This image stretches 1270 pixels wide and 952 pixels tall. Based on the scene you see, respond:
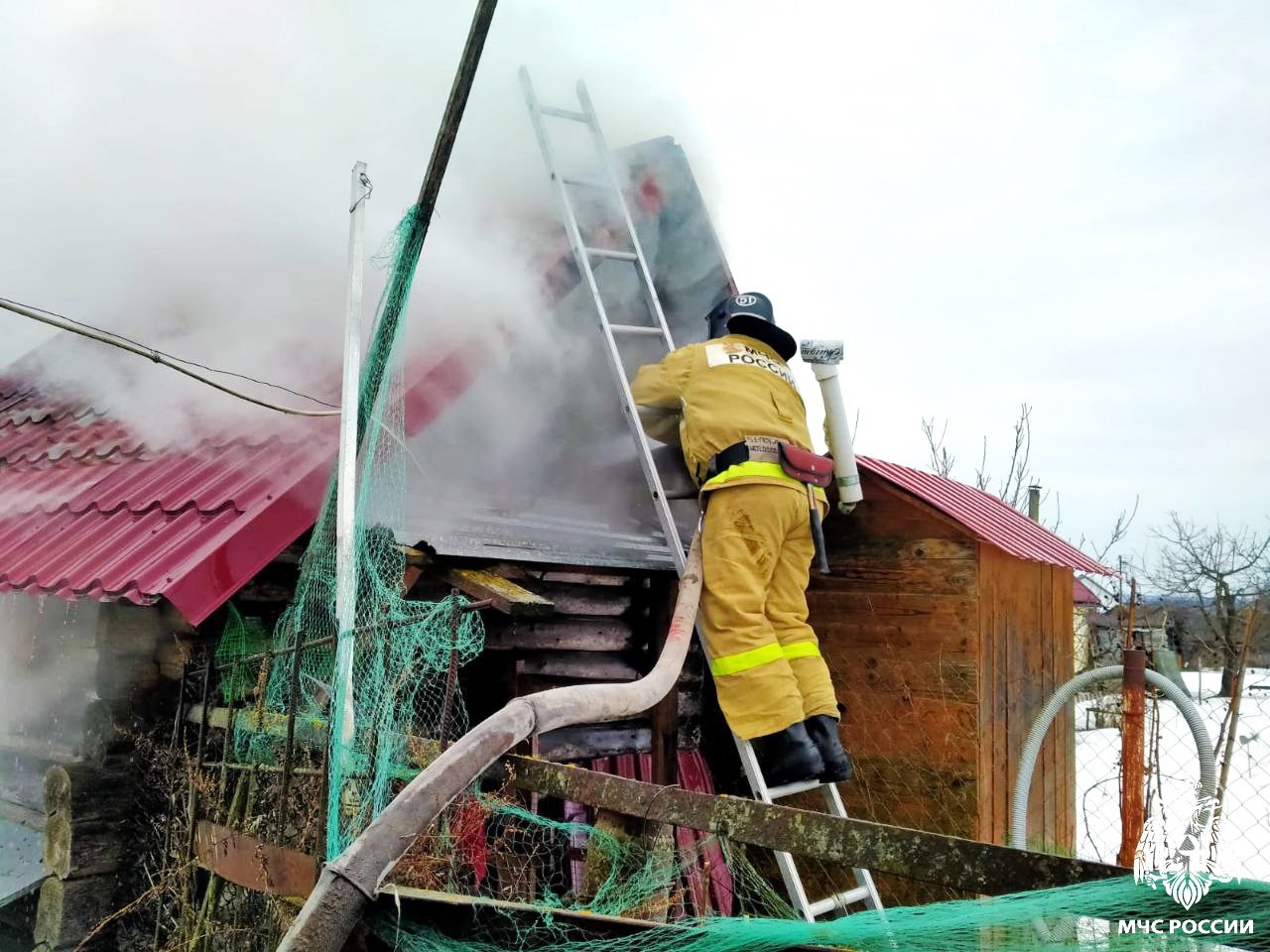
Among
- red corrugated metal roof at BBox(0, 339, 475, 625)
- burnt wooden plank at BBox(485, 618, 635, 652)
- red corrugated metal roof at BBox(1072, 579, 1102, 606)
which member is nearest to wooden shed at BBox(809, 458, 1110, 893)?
burnt wooden plank at BBox(485, 618, 635, 652)

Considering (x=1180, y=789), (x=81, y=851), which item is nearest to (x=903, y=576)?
(x=81, y=851)

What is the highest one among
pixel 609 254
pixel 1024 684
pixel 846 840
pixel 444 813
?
pixel 609 254

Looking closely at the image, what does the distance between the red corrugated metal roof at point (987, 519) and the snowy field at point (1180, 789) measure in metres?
0.94

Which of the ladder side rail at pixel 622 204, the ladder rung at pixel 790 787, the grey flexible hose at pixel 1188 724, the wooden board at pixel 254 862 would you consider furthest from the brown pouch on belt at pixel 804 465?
the wooden board at pixel 254 862

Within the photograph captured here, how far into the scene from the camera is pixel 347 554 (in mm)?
3287

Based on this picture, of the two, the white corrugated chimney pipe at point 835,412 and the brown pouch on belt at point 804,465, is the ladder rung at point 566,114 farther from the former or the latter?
the brown pouch on belt at point 804,465

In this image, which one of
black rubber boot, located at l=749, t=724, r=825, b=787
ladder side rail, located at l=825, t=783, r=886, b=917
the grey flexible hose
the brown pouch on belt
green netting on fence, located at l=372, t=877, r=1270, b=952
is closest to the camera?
green netting on fence, located at l=372, t=877, r=1270, b=952

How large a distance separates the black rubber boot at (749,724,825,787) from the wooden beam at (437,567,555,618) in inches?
43.8

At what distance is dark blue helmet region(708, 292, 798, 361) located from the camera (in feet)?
15.7

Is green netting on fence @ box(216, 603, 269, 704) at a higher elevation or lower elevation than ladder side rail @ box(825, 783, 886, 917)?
higher

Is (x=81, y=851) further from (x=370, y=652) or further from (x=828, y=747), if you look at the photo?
(x=828, y=747)

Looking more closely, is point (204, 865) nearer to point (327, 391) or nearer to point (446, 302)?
point (327, 391)

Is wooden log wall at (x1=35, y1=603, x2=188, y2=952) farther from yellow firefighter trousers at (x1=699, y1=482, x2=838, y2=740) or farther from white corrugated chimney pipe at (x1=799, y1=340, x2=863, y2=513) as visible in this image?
white corrugated chimney pipe at (x1=799, y1=340, x2=863, y2=513)

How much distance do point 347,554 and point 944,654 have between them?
3.14 metres
